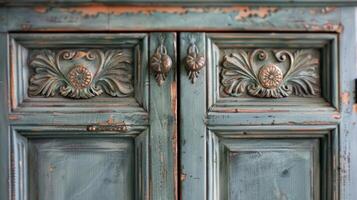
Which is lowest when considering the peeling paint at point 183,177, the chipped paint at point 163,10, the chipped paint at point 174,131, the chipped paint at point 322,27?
the peeling paint at point 183,177

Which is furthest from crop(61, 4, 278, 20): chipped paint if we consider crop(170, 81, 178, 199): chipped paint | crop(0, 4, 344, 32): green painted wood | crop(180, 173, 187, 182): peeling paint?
crop(180, 173, 187, 182): peeling paint

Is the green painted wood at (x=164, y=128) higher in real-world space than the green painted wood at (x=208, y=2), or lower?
lower

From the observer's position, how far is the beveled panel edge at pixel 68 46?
796 mm

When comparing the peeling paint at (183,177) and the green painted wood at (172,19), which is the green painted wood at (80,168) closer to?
the peeling paint at (183,177)

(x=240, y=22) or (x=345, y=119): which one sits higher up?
(x=240, y=22)

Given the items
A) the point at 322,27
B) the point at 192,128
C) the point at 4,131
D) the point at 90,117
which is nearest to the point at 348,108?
the point at 322,27

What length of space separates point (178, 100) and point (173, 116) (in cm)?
3

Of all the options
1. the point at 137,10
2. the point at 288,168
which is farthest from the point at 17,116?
the point at 288,168

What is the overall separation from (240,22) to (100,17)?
0.25 m

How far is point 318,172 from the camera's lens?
821mm

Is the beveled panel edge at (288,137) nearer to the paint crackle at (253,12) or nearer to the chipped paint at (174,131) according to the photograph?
the chipped paint at (174,131)

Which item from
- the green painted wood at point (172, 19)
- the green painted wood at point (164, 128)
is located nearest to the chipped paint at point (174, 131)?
the green painted wood at point (164, 128)

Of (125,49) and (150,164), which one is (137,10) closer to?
(125,49)

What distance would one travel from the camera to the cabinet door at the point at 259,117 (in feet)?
2.63
